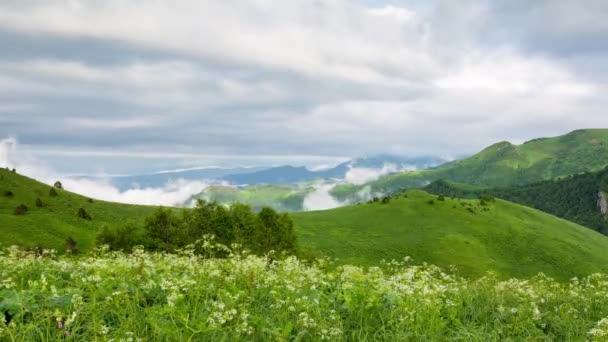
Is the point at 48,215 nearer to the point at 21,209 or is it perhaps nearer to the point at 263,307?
the point at 21,209

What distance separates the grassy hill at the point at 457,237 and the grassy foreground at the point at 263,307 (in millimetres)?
107028

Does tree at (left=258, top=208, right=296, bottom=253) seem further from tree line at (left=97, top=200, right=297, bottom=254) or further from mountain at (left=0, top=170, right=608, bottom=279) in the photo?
mountain at (left=0, top=170, right=608, bottom=279)

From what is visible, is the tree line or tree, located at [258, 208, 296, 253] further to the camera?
tree, located at [258, 208, 296, 253]

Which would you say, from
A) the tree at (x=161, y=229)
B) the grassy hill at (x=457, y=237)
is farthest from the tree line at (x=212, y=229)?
the grassy hill at (x=457, y=237)

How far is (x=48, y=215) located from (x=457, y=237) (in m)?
114

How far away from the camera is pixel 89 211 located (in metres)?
131

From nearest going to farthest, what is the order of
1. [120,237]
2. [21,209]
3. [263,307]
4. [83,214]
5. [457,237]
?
[263,307] < [120,237] < [21,209] < [83,214] < [457,237]

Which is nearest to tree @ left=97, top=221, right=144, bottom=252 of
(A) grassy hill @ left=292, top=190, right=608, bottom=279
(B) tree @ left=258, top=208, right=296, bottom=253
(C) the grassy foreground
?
(B) tree @ left=258, top=208, right=296, bottom=253

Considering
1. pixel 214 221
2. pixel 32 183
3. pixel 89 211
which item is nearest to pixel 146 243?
pixel 214 221

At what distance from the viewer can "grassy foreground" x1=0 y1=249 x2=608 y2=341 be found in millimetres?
8492

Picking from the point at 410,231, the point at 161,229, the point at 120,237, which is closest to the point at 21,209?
the point at 120,237

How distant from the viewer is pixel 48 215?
117 meters

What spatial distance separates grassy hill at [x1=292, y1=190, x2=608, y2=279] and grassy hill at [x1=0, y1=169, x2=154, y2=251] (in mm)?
55266

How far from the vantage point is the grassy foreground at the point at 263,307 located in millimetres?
8492
